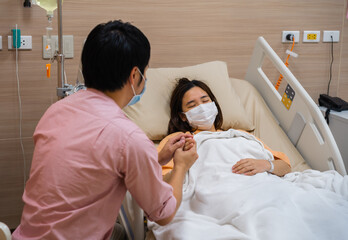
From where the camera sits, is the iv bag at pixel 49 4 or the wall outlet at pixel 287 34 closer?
the iv bag at pixel 49 4

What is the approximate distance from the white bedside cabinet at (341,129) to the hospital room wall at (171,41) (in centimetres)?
51

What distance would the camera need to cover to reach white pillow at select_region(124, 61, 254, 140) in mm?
2389

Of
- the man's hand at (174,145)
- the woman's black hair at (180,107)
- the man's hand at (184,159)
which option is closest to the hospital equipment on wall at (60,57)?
the woman's black hair at (180,107)

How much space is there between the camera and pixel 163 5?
2.82m

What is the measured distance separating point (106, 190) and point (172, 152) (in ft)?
1.34

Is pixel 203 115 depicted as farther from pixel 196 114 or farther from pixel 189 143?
pixel 189 143

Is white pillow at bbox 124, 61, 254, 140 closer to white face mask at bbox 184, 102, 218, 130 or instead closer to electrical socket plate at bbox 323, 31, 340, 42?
white face mask at bbox 184, 102, 218, 130

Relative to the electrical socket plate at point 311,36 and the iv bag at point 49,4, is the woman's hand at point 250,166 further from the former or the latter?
the electrical socket plate at point 311,36

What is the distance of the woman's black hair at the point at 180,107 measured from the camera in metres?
2.34

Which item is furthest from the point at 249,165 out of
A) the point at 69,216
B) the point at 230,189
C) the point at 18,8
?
the point at 18,8

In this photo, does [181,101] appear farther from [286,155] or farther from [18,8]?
[18,8]

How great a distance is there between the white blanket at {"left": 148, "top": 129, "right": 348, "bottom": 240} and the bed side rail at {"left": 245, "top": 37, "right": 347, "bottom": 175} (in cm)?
21

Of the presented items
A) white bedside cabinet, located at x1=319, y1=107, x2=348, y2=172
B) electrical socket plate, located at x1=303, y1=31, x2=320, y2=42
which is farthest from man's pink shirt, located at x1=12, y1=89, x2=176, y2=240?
electrical socket plate, located at x1=303, y1=31, x2=320, y2=42

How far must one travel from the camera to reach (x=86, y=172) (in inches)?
46.7
